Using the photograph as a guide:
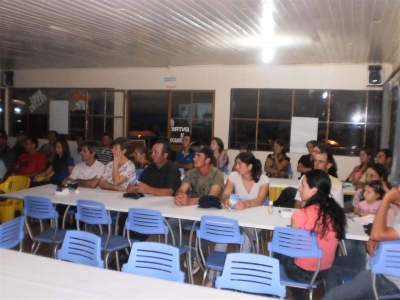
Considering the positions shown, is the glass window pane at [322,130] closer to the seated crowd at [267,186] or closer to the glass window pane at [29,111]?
→ the seated crowd at [267,186]

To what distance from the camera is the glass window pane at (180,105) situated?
362 inches

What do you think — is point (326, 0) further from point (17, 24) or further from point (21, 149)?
point (21, 149)

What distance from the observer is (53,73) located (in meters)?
10.3

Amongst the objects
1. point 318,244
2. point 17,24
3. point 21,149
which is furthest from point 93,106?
point 318,244

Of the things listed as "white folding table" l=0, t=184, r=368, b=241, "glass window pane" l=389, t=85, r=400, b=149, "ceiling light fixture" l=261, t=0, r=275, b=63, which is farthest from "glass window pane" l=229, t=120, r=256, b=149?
"white folding table" l=0, t=184, r=368, b=241

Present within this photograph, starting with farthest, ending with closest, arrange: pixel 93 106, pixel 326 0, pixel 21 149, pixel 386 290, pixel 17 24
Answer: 1. pixel 93 106
2. pixel 21 149
3. pixel 17 24
4. pixel 326 0
5. pixel 386 290

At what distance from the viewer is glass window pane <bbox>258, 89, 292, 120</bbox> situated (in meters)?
8.40

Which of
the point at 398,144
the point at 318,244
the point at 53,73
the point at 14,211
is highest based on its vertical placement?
the point at 53,73

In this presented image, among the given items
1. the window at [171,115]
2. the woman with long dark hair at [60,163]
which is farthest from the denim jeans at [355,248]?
the window at [171,115]

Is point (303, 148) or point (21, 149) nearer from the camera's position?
point (303, 148)

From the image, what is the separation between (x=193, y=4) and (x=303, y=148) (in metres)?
4.77

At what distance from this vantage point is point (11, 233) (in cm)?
316

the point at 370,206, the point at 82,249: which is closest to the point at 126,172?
the point at 82,249

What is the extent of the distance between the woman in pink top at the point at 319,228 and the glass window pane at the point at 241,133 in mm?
5533
